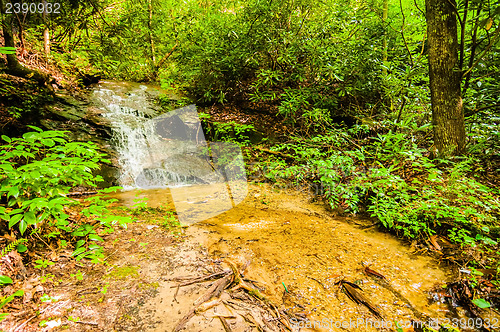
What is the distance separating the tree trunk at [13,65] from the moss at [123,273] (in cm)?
576

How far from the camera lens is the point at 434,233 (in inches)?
116

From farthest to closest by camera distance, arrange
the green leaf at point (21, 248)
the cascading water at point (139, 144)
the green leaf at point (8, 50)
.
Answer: the cascading water at point (139, 144)
the green leaf at point (21, 248)
the green leaf at point (8, 50)

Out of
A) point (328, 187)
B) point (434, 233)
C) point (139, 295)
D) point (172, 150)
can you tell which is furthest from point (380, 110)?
point (139, 295)

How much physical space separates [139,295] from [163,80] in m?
7.72

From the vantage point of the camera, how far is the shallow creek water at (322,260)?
A: 1.98 m

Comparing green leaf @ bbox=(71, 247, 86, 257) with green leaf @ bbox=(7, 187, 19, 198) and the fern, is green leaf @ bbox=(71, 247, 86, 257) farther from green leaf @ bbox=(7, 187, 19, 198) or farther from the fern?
green leaf @ bbox=(7, 187, 19, 198)

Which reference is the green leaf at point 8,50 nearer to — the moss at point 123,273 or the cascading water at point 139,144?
the moss at point 123,273

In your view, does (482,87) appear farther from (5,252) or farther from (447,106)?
(5,252)

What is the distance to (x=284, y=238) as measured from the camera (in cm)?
301

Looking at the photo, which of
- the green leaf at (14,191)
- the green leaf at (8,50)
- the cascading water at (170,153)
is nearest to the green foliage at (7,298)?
the green leaf at (14,191)

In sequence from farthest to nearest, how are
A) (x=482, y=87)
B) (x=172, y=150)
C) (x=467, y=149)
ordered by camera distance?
(x=172, y=150)
(x=482, y=87)
(x=467, y=149)

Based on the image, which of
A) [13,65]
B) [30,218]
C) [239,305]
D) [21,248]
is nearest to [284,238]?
[239,305]

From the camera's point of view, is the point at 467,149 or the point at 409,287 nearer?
the point at 409,287

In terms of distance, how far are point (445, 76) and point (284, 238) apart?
4.00 meters
